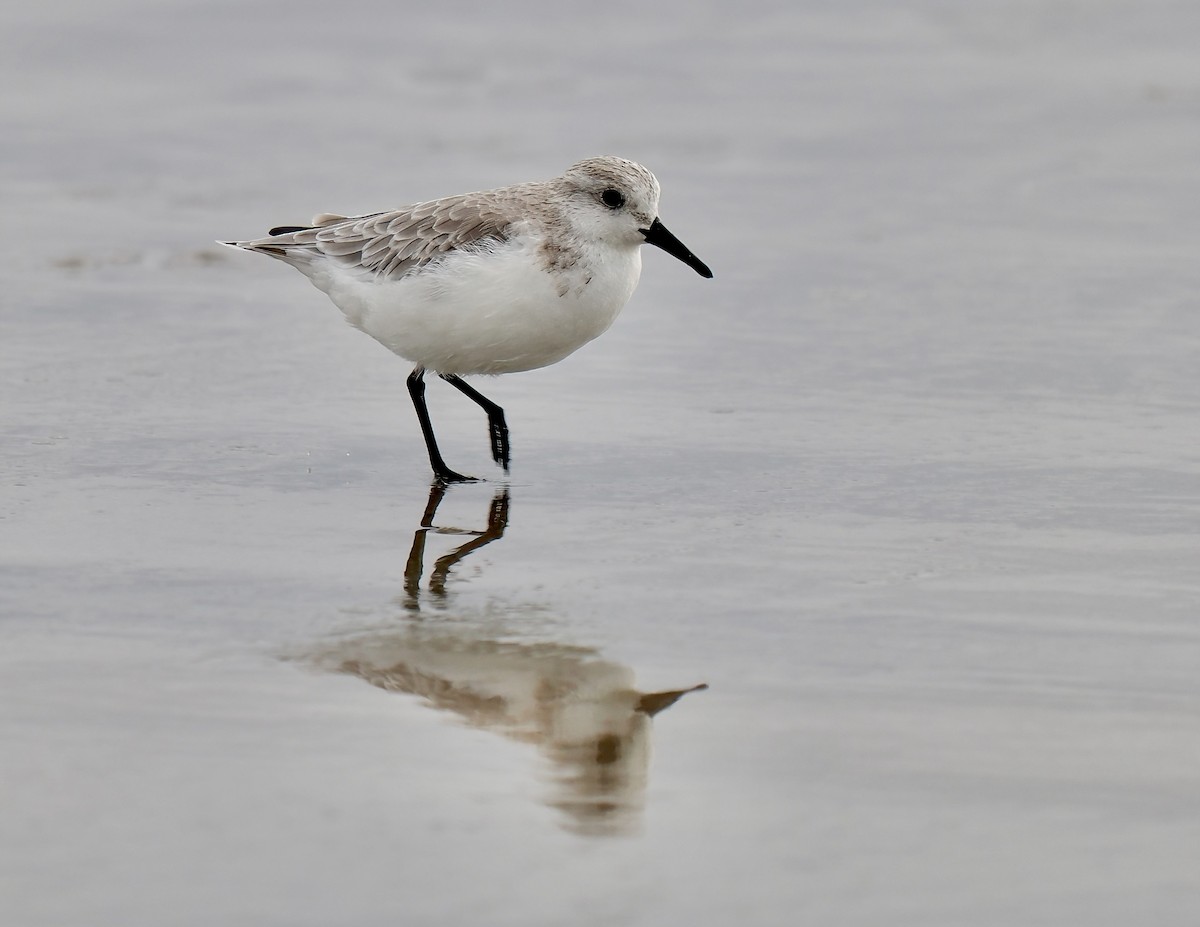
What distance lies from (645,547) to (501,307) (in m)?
1.21

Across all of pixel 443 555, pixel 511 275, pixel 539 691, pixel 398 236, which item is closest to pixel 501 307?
pixel 511 275

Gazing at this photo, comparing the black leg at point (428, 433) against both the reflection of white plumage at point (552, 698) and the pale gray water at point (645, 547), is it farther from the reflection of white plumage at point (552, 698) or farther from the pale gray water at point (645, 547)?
the reflection of white plumage at point (552, 698)

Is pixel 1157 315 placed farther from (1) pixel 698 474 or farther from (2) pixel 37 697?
(2) pixel 37 697

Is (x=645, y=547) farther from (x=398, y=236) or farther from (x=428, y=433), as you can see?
(x=398, y=236)

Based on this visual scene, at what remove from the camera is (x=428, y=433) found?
6.14 m


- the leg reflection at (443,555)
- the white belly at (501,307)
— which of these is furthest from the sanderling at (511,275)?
the leg reflection at (443,555)

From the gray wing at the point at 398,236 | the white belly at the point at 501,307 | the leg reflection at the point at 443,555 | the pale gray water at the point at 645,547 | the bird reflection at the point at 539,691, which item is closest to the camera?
the pale gray water at the point at 645,547

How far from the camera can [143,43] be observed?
1344cm

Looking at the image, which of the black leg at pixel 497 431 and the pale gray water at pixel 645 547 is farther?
the black leg at pixel 497 431

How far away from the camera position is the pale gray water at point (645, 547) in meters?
3.21

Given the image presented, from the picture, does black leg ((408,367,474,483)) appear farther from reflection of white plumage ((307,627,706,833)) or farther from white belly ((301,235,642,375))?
reflection of white plumage ((307,627,706,833))

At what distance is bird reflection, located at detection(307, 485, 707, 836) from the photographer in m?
3.46

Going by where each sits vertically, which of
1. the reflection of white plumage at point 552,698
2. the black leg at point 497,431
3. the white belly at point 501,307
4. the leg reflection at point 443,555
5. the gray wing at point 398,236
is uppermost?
the gray wing at point 398,236

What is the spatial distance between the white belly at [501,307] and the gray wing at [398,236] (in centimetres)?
8
